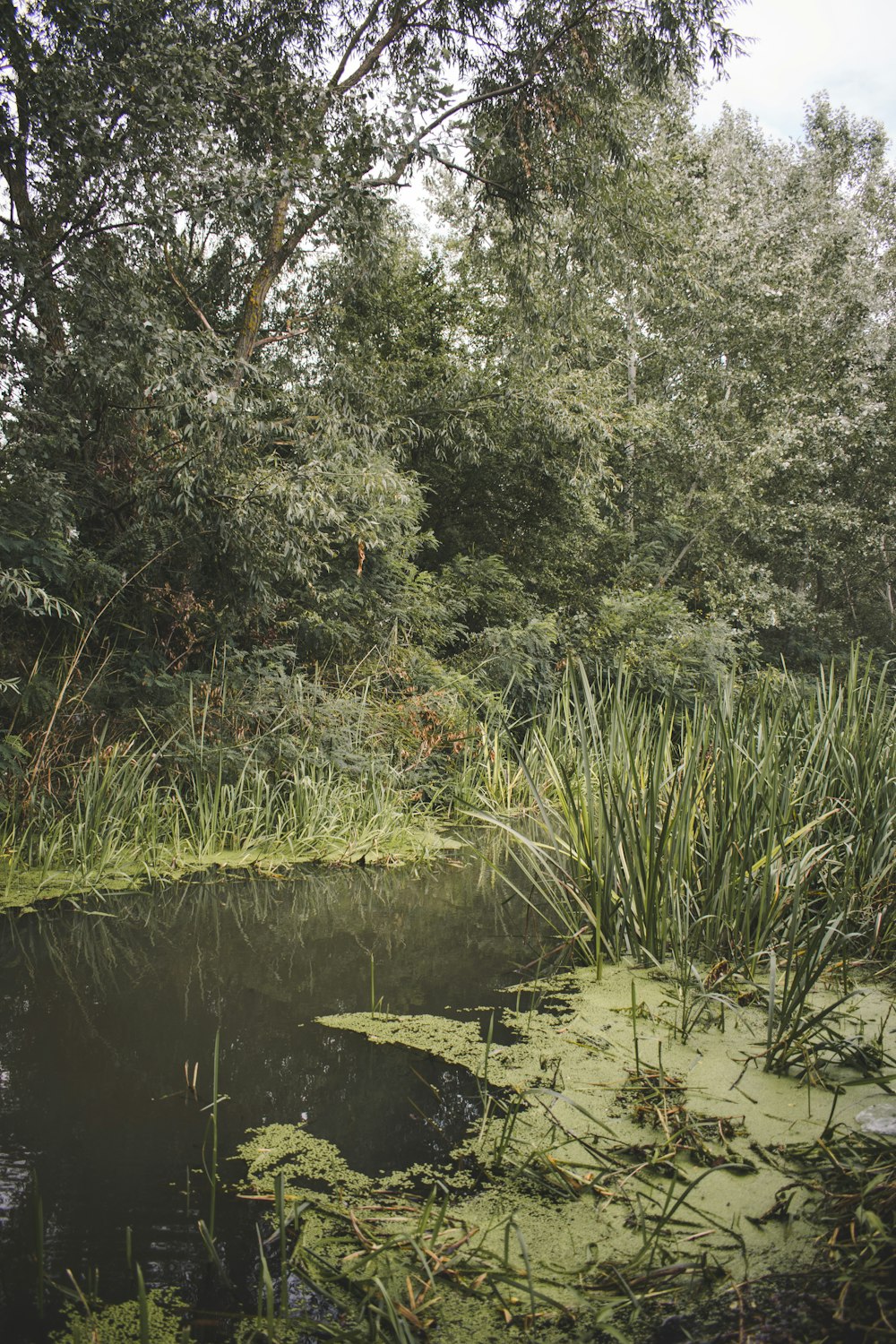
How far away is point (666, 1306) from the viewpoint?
1.22 metres

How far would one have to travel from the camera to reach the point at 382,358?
9852 millimetres

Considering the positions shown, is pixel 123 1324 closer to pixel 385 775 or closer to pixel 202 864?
pixel 202 864

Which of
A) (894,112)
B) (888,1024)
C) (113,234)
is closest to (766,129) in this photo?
(894,112)

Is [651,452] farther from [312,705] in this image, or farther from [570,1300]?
[570,1300]

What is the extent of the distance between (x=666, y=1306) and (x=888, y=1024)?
1.26 metres

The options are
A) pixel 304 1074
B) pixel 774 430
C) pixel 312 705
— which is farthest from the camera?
pixel 774 430


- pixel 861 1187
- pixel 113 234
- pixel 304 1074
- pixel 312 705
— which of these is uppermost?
pixel 113 234

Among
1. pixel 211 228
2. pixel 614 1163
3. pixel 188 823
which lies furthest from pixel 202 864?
pixel 211 228

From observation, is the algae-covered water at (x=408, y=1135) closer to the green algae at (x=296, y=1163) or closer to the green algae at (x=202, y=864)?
the green algae at (x=296, y=1163)

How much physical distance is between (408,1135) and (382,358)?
9249mm

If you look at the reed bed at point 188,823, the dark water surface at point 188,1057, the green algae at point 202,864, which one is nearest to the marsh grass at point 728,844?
the dark water surface at point 188,1057

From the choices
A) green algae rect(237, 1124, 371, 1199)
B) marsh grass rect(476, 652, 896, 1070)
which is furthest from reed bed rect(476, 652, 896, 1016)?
green algae rect(237, 1124, 371, 1199)

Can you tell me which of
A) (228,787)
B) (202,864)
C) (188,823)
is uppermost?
(228,787)

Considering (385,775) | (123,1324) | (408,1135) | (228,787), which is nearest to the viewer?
(123,1324)
